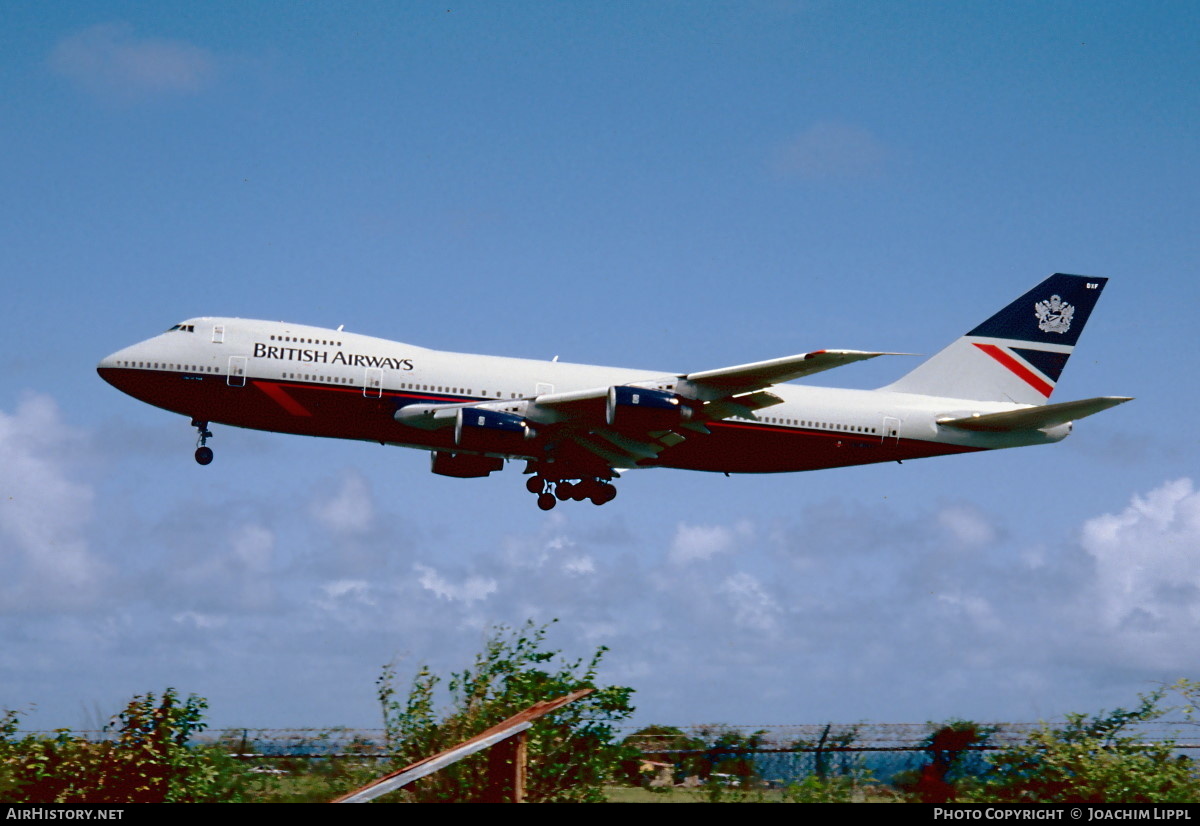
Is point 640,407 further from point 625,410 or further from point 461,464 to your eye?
point 461,464

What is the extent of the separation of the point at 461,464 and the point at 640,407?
27.5 ft

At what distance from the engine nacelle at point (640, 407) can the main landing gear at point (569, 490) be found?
5.40 meters

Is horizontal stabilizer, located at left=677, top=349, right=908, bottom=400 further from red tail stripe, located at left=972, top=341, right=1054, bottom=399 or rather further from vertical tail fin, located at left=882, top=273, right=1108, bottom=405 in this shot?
red tail stripe, located at left=972, top=341, right=1054, bottom=399

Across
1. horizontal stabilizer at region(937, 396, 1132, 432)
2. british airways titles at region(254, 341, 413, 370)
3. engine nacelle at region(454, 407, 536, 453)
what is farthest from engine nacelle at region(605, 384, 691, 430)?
horizontal stabilizer at region(937, 396, 1132, 432)

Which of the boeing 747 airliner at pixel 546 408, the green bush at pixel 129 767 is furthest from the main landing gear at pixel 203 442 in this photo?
the green bush at pixel 129 767

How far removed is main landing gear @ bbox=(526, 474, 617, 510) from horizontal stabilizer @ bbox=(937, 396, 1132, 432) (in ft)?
38.2

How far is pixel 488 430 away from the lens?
35.7 m

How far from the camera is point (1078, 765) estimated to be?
67.4 ft

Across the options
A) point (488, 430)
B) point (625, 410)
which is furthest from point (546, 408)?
point (625, 410)

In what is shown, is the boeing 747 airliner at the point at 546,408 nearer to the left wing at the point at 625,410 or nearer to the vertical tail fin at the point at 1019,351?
the left wing at the point at 625,410

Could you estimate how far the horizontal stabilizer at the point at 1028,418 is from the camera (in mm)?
37666

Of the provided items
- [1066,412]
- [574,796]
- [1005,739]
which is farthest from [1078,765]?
[1066,412]

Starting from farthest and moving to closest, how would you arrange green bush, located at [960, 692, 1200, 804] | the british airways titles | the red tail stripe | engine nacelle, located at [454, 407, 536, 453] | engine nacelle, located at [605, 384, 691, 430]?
the red tail stripe
the british airways titles
engine nacelle, located at [454, 407, 536, 453]
engine nacelle, located at [605, 384, 691, 430]
green bush, located at [960, 692, 1200, 804]

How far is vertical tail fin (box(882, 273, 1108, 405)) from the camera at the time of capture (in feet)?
146
